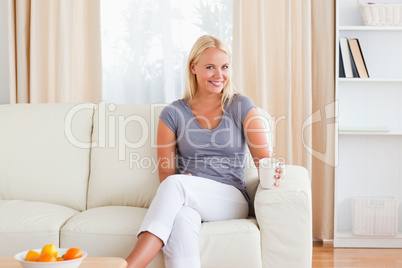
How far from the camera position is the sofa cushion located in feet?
8.77

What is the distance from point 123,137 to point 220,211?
0.73 metres

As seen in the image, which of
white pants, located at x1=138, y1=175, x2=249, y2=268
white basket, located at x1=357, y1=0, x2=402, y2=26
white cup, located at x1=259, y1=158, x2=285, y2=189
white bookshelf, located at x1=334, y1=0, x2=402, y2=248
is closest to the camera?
white pants, located at x1=138, y1=175, x2=249, y2=268

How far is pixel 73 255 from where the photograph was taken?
1.50 meters

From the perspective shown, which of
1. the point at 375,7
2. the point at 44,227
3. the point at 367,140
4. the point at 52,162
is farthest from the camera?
the point at 367,140

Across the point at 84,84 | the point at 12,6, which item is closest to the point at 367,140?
the point at 84,84

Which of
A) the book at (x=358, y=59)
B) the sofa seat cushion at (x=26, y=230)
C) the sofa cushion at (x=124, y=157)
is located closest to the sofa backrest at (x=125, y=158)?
the sofa cushion at (x=124, y=157)

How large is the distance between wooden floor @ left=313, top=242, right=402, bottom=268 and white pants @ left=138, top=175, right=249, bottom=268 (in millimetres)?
948

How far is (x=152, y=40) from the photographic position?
11.8ft

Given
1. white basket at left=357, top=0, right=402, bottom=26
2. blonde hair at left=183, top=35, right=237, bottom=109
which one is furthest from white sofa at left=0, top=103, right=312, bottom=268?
white basket at left=357, top=0, right=402, bottom=26

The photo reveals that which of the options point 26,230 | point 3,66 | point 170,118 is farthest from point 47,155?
point 3,66

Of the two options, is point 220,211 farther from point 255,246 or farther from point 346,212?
point 346,212

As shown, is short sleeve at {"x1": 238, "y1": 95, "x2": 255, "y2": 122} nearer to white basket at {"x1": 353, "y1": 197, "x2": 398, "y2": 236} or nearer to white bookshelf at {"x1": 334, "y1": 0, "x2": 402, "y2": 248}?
white bookshelf at {"x1": 334, "y1": 0, "x2": 402, "y2": 248}

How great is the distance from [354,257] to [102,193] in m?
1.52

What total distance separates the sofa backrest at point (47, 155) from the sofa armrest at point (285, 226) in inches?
39.8
